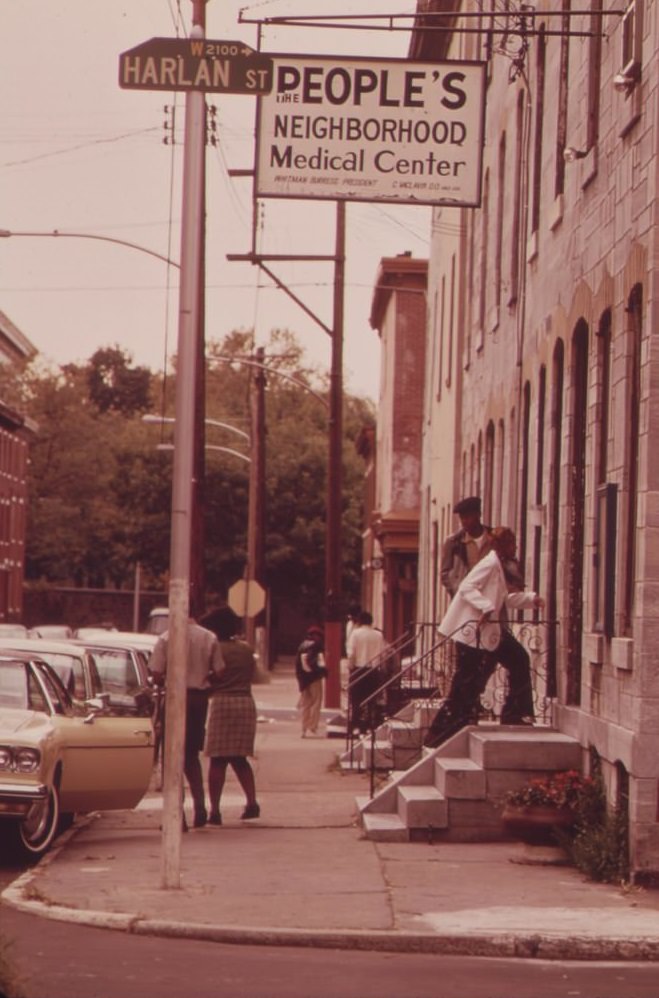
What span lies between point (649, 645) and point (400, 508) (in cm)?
3992

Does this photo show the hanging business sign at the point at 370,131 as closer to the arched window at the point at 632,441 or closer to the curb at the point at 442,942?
the arched window at the point at 632,441

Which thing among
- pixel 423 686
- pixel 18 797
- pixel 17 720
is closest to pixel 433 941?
pixel 18 797

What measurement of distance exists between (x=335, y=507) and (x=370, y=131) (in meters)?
23.9

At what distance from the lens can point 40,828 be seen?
1579cm

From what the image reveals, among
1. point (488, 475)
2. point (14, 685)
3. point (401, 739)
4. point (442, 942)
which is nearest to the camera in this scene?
point (442, 942)

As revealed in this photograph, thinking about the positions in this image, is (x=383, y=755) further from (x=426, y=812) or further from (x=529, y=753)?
(x=529, y=753)

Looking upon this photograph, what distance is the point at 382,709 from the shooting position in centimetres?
2516

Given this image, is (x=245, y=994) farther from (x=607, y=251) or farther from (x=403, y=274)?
(x=403, y=274)

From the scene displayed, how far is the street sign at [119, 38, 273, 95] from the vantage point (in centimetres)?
1349

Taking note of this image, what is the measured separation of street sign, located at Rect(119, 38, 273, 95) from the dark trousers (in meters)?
6.11

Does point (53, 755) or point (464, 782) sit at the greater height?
point (53, 755)

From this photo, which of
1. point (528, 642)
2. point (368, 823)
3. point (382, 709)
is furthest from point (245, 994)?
point (382, 709)

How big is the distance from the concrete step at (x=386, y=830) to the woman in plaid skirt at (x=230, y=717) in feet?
4.79

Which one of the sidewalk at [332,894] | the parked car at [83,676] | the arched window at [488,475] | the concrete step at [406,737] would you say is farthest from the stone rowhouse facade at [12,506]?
the sidewalk at [332,894]
